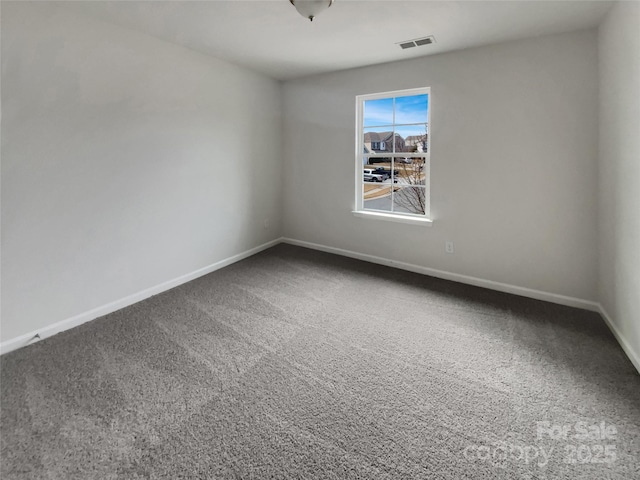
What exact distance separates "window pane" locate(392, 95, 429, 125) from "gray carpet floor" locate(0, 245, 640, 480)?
6.92 ft

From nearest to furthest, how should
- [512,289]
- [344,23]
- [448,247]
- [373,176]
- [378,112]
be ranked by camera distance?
[344,23], [512,289], [448,247], [378,112], [373,176]

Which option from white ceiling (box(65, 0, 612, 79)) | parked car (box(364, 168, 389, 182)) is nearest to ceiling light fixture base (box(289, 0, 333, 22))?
white ceiling (box(65, 0, 612, 79))

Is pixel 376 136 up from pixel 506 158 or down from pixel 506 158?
up

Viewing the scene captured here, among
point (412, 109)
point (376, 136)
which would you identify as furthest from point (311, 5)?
point (376, 136)

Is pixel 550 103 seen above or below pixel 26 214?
above

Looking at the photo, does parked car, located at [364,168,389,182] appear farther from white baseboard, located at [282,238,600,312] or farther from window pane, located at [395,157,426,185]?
white baseboard, located at [282,238,600,312]

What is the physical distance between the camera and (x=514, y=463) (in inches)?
55.2

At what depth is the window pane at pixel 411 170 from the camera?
3.70 m

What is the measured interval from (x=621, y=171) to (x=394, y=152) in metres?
2.11

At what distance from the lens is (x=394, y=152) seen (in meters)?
3.83

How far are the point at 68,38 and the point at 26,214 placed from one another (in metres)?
1.36

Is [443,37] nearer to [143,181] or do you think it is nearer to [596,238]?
[596,238]

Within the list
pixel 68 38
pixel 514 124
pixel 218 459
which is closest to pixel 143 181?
pixel 68 38

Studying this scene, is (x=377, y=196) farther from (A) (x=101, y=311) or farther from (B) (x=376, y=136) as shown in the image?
(A) (x=101, y=311)
